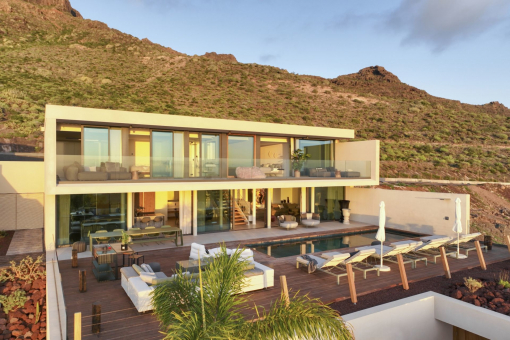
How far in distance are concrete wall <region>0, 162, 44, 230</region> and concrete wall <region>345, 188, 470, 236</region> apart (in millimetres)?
16535

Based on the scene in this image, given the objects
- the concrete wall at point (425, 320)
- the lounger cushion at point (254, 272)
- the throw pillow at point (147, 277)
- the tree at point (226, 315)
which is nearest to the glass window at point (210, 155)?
the lounger cushion at point (254, 272)

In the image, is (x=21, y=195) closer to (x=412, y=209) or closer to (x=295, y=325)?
(x=295, y=325)

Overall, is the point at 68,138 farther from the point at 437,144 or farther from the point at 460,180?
the point at 437,144

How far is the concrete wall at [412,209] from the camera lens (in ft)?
47.5

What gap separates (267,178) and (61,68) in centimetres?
3173

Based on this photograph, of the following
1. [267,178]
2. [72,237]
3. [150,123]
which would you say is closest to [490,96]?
[267,178]

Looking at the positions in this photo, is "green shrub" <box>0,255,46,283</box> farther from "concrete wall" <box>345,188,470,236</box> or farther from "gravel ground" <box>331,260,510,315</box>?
"concrete wall" <box>345,188,470,236</box>

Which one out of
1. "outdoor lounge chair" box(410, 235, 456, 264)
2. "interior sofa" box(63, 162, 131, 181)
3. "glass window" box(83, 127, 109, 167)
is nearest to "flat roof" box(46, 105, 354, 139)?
"glass window" box(83, 127, 109, 167)

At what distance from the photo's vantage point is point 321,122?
134ft

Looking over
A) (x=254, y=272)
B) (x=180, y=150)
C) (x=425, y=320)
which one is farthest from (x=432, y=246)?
(x=180, y=150)

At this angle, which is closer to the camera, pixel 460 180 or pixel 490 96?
pixel 460 180

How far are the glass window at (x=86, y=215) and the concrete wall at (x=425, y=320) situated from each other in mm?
10260

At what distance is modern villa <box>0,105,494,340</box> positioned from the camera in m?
7.11

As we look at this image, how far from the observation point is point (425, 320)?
723 centimetres
